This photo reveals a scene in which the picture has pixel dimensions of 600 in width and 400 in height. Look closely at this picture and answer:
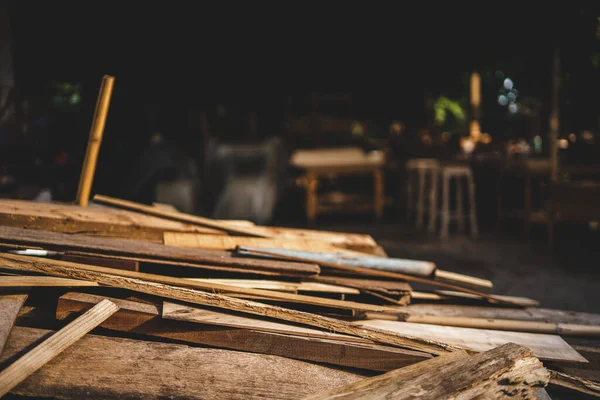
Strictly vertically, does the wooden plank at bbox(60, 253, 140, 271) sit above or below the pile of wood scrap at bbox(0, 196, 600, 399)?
above

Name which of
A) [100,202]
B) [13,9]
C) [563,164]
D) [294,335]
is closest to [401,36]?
[563,164]

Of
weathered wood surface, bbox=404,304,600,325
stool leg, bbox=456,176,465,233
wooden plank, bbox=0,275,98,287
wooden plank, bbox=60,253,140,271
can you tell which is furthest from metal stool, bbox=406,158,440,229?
wooden plank, bbox=0,275,98,287

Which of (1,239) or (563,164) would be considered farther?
(563,164)

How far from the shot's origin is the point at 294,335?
2.14 m

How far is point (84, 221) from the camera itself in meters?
2.79

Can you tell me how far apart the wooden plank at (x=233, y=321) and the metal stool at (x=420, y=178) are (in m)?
5.48

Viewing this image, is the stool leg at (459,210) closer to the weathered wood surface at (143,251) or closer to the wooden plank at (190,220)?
the wooden plank at (190,220)

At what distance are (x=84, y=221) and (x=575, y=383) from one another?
2678mm

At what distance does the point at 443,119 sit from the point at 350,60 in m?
8.37

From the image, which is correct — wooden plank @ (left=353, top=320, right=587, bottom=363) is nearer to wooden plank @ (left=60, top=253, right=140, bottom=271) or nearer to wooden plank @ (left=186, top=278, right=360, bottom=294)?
wooden plank @ (left=186, top=278, right=360, bottom=294)

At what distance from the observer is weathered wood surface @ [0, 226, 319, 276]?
2.45 m

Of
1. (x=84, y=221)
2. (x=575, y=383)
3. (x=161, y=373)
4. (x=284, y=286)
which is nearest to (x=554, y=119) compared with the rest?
(x=575, y=383)

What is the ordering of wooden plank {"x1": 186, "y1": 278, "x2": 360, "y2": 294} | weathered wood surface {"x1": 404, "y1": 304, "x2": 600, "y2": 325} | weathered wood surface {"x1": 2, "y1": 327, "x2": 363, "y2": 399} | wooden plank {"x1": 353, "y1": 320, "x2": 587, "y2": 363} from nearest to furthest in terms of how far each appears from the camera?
weathered wood surface {"x1": 2, "y1": 327, "x2": 363, "y2": 399}, wooden plank {"x1": 353, "y1": 320, "x2": 587, "y2": 363}, wooden plank {"x1": 186, "y1": 278, "x2": 360, "y2": 294}, weathered wood surface {"x1": 404, "y1": 304, "x2": 600, "y2": 325}

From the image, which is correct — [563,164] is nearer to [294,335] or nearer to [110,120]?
[294,335]
